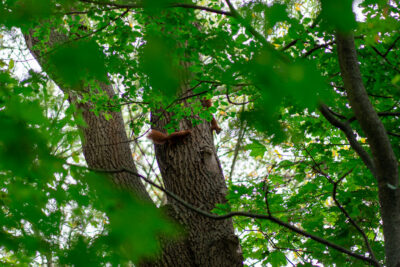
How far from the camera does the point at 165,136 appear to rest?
3742 millimetres

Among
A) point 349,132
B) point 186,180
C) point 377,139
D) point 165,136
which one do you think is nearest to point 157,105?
point 165,136

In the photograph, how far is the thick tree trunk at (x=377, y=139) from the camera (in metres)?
1.80

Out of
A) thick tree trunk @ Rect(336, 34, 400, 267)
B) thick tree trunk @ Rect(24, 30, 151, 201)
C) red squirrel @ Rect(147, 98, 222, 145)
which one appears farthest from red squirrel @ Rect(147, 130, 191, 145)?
thick tree trunk @ Rect(336, 34, 400, 267)

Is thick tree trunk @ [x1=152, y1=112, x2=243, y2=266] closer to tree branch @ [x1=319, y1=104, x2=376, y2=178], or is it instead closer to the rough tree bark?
the rough tree bark

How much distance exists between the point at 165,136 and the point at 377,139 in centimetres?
226

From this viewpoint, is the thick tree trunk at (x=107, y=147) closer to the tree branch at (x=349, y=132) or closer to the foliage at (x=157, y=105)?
the foliage at (x=157, y=105)

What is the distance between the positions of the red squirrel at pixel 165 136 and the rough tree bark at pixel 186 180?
0.07m

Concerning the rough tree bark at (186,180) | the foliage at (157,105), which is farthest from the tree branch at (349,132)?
the rough tree bark at (186,180)

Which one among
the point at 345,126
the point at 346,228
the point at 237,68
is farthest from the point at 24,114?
the point at 346,228

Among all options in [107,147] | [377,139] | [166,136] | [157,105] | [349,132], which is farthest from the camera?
[107,147]

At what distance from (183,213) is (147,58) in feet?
8.76

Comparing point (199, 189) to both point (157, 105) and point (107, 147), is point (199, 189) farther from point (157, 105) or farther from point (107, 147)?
point (107, 147)

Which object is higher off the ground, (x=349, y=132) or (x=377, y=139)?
(x=349, y=132)

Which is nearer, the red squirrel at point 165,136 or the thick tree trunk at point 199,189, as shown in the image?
the thick tree trunk at point 199,189
